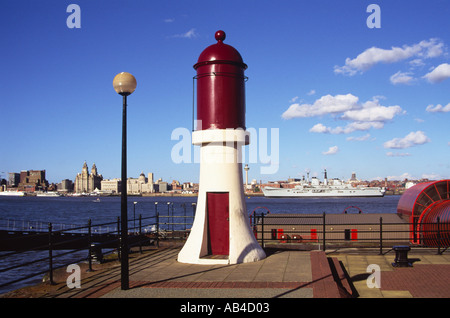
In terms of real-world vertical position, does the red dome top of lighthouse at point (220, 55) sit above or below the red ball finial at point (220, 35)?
below

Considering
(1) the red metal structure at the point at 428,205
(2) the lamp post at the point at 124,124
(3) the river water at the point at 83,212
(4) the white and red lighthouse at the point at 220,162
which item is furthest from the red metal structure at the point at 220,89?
(1) the red metal structure at the point at 428,205

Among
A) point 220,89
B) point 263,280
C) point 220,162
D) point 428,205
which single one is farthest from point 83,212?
point 263,280

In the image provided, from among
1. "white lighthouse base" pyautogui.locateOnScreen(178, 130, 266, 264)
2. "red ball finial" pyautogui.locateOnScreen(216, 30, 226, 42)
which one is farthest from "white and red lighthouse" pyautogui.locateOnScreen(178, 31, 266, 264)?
"red ball finial" pyautogui.locateOnScreen(216, 30, 226, 42)

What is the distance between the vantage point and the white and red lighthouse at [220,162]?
12164 millimetres

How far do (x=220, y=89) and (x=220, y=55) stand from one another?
945 millimetres

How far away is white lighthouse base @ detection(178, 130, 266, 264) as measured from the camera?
12086 mm

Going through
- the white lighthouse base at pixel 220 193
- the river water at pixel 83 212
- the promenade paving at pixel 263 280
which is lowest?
the river water at pixel 83 212

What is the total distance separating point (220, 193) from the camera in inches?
488

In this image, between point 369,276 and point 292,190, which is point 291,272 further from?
point 292,190

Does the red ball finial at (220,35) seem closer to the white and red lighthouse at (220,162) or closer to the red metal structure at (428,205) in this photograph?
the white and red lighthouse at (220,162)

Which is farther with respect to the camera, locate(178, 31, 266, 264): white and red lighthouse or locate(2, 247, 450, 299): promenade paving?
locate(178, 31, 266, 264): white and red lighthouse

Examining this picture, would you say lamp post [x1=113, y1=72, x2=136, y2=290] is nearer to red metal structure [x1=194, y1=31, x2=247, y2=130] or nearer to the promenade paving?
the promenade paving

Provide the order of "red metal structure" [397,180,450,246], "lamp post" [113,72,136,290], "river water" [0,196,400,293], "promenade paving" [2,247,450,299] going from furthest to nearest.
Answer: "river water" [0,196,400,293] → "red metal structure" [397,180,450,246] → "lamp post" [113,72,136,290] → "promenade paving" [2,247,450,299]

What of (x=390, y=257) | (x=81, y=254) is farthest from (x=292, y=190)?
(x=390, y=257)
